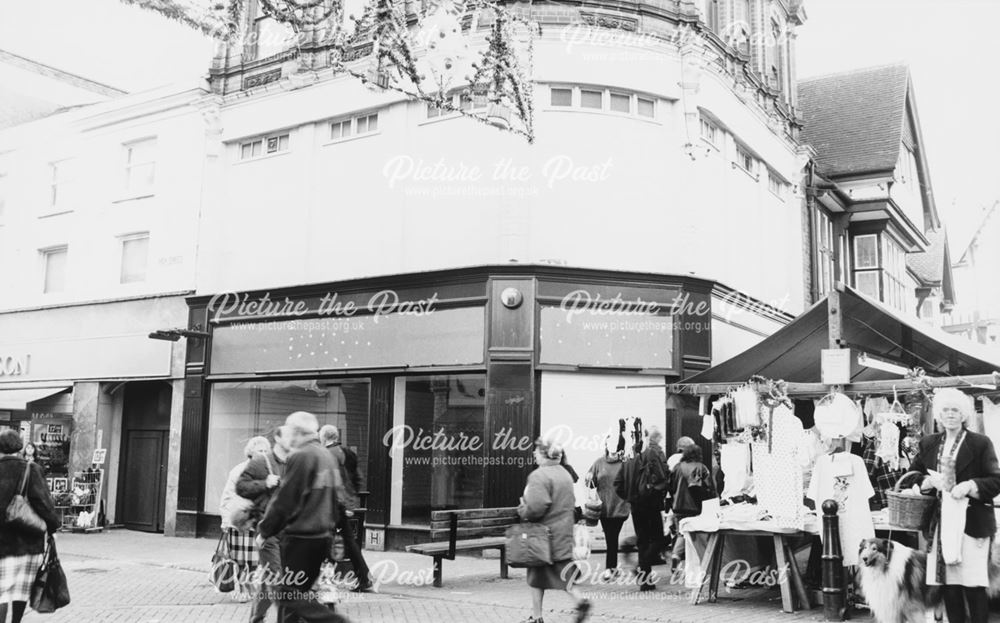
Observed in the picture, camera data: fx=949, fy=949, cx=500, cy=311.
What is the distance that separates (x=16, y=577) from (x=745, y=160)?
15.3m

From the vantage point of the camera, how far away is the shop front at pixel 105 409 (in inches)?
758

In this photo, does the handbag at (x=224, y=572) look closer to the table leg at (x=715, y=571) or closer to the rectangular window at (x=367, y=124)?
the table leg at (x=715, y=571)

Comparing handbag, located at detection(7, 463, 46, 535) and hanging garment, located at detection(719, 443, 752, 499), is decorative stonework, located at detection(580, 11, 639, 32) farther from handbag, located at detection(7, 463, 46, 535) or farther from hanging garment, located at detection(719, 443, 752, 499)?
handbag, located at detection(7, 463, 46, 535)

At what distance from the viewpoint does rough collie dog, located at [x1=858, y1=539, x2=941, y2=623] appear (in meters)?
7.77

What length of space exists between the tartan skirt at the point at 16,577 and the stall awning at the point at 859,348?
884cm

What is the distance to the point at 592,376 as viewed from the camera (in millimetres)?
15375

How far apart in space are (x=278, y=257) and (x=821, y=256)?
12442 mm

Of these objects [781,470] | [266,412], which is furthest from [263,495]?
[266,412]

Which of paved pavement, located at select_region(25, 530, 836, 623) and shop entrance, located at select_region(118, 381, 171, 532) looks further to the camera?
shop entrance, located at select_region(118, 381, 171, 532)

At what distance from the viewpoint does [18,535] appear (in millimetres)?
7691

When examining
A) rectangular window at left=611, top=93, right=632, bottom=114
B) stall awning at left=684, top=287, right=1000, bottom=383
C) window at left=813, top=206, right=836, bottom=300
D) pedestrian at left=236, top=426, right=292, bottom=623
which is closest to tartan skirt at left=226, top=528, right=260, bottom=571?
pedestrian at left=236, top=426, right=292, bottom=623

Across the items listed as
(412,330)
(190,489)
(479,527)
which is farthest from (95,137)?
(479,527)

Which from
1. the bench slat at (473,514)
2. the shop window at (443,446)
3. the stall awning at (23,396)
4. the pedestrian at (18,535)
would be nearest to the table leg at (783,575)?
the bench slat at (473,514)

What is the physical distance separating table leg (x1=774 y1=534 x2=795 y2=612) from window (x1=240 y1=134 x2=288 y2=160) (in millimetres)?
12542
